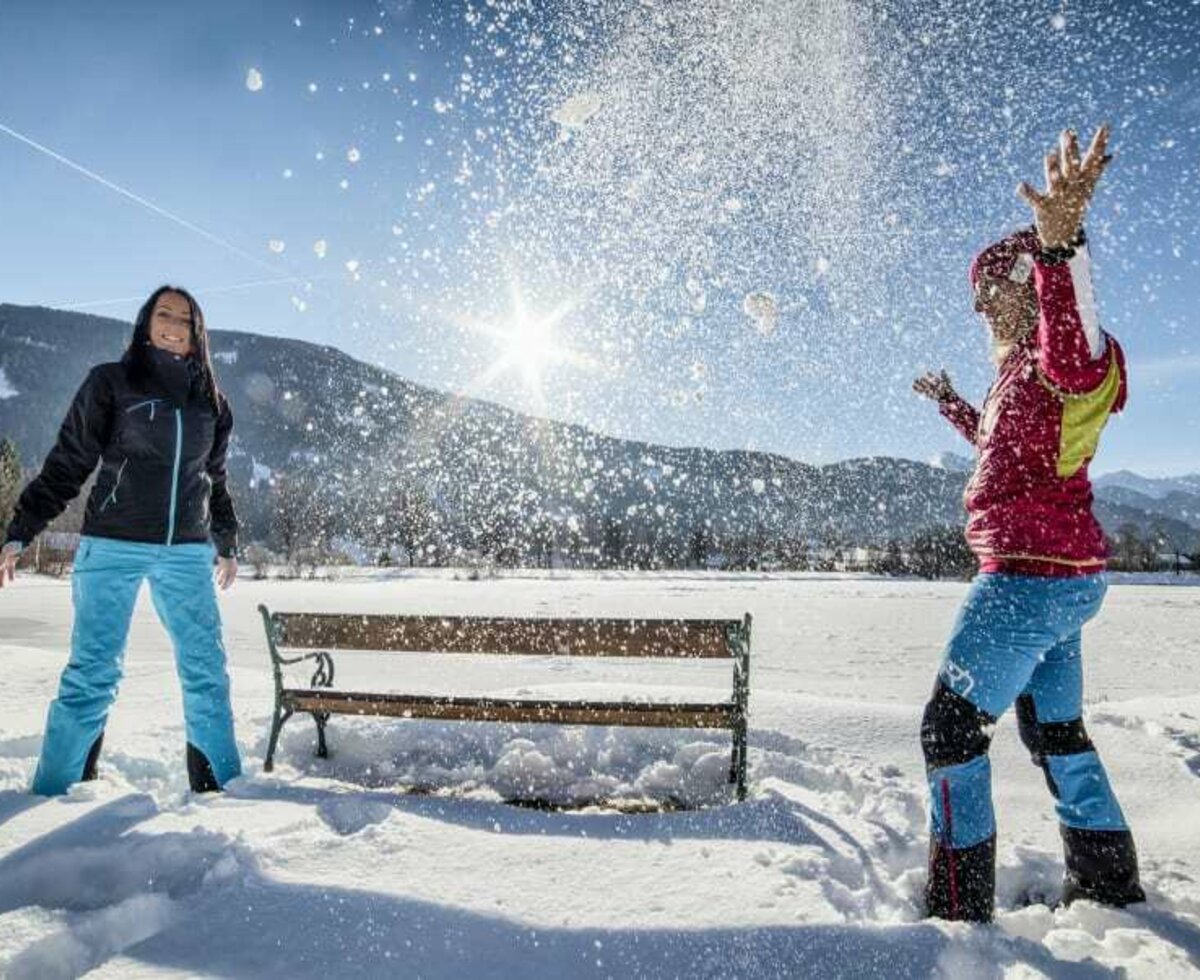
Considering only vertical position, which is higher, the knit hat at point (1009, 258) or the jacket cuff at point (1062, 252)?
the knit hat at point (1009, 258)

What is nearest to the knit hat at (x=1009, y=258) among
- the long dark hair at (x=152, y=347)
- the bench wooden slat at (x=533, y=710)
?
the bench wooden slat at (x=533, y=710)

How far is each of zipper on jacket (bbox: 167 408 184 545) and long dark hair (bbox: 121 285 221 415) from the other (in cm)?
22

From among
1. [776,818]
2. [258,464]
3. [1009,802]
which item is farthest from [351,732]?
[258,464]

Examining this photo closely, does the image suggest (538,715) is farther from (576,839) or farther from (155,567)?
(155,567)

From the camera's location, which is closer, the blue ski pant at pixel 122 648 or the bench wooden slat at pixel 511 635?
the blue ski pant at pixel 122 648

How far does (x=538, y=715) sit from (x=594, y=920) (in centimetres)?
154

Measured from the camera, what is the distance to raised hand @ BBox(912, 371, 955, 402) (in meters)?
2.94

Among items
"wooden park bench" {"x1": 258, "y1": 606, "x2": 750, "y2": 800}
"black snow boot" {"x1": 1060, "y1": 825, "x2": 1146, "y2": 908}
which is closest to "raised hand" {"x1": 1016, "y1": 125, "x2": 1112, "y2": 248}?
"black snow boot" {"x1": 1060, "y1": 825, "x2": 1146, "y2": 908}

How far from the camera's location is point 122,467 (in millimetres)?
3188

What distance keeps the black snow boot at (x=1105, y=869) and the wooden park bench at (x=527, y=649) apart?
4.63 ft

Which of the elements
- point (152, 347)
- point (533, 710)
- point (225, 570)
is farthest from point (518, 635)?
point (152, 347)

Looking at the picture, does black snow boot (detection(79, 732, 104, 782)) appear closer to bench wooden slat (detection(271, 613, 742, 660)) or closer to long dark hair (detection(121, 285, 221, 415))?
bench wooden slat (detection(271, 613, 742, 660))

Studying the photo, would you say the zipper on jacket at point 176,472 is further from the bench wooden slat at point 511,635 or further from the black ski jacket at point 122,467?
the bench wooden slat at point 511,635

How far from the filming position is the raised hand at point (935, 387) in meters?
2.94
